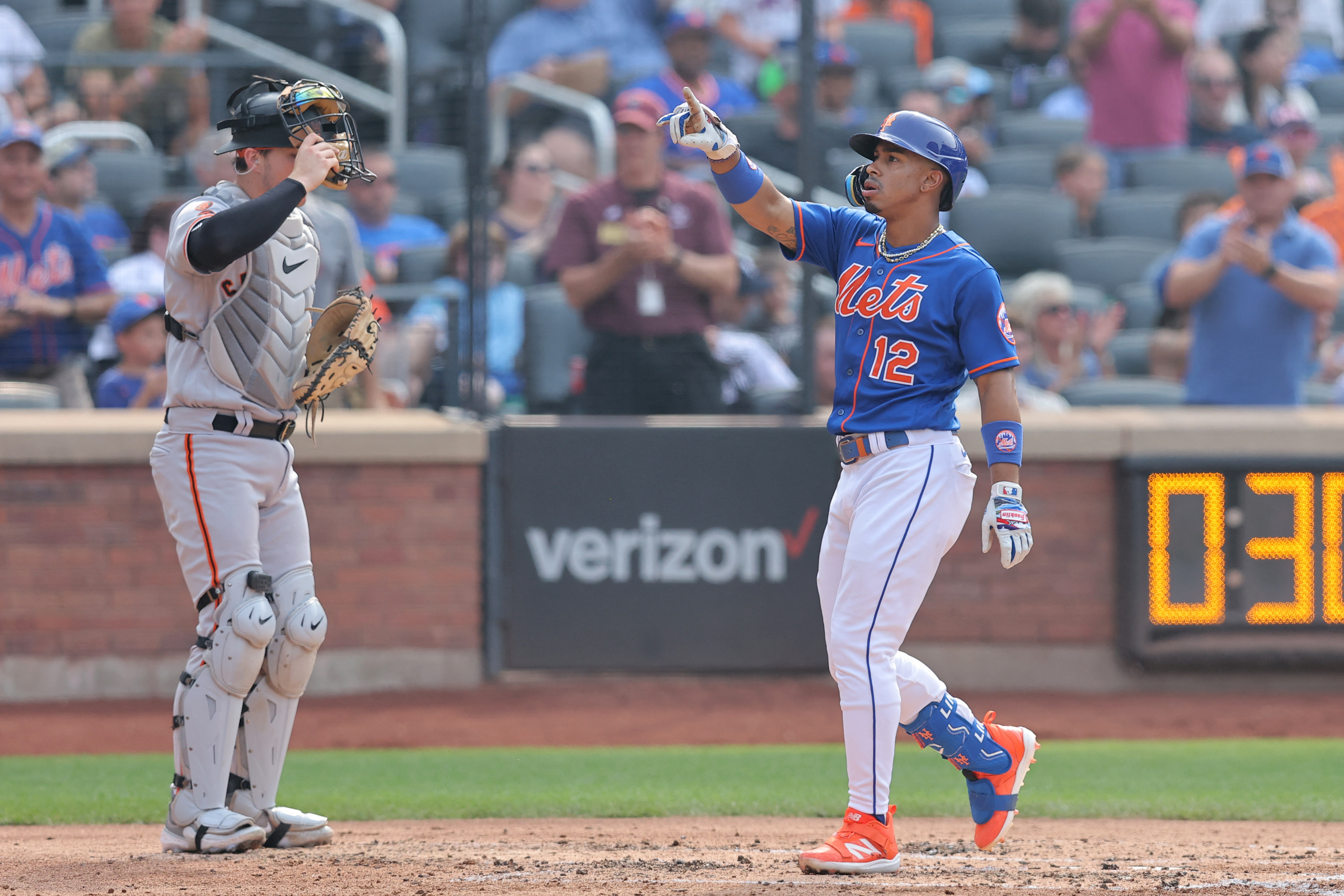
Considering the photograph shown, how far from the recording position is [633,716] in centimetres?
759

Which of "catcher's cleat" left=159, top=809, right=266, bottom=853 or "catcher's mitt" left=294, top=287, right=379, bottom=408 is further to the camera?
"catcher's mitt" left=294, top=287, right=379, bottom=408

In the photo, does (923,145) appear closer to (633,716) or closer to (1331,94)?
(633,716)

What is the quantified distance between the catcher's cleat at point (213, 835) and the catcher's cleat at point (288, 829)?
0.10m

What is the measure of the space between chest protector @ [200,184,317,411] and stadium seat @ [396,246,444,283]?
431cm

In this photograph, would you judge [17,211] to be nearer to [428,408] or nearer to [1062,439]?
[428,408]

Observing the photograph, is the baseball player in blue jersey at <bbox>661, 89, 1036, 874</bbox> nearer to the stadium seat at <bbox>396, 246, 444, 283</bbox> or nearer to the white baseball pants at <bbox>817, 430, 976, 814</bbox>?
the white baseball pants at <bbox>817, 430, 976, 814</bbox>

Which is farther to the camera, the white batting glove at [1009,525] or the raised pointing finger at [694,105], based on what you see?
the raised pointing finger at [694,105]

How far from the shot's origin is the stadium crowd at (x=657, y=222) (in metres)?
8.12

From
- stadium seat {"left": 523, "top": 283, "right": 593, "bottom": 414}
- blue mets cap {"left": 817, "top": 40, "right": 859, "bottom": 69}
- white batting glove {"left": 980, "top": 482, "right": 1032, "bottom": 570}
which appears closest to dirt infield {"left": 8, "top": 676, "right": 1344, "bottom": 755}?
stadium seat {"left": 523, "top": 283, "right": 593, "bottom": 414}

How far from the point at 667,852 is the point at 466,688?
11.1 feet

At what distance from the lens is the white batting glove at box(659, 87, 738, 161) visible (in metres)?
4.55

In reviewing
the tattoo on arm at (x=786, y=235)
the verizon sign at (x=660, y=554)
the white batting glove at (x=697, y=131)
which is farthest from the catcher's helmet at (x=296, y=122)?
the verizon sign at (x=660, y=554)

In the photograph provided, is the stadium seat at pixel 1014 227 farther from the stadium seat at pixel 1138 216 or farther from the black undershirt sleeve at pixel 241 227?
the black undershirt sleeve at pixel 241 227

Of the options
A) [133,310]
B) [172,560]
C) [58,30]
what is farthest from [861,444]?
[58,30]
